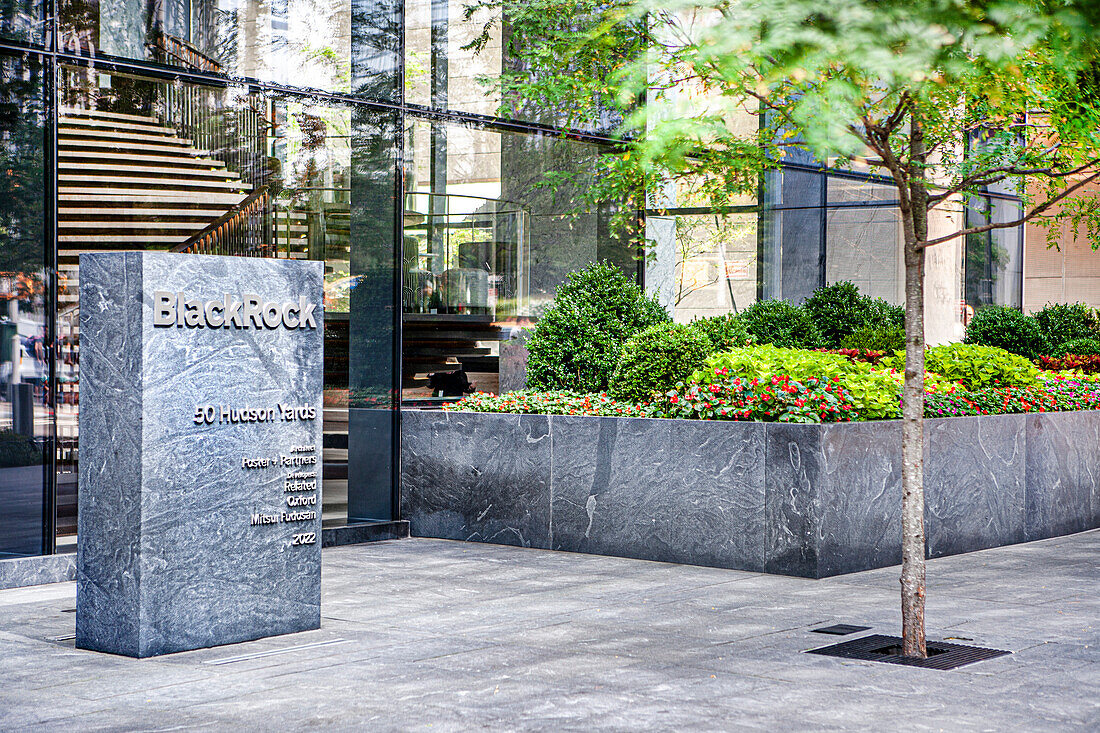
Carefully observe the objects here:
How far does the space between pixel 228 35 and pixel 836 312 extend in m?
9.92

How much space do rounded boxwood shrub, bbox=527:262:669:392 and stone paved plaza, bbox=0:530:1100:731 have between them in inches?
107

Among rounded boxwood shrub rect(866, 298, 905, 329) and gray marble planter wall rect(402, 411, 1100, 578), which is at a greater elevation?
rounded boxwood shrub rect(866, 298, 905, 329)

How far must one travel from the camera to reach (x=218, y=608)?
7414 mm

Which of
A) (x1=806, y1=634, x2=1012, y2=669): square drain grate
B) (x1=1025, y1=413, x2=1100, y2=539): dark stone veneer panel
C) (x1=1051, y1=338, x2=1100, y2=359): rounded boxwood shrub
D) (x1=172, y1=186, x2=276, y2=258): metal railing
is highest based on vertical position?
(x1=172, y1=186, x2=276, y2=258): metal railing

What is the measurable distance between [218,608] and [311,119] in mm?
6255

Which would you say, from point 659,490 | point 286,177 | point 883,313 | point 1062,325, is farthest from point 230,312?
point 1062,325

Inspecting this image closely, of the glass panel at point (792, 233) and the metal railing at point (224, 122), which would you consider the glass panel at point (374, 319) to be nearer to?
the metal railing at point (224, 122)

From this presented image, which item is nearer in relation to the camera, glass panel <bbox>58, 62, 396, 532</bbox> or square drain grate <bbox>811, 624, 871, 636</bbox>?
square drain grate <bbox>811, 624, 871, 636</bbox>

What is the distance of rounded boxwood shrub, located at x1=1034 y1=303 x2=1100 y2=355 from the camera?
67.4 ft

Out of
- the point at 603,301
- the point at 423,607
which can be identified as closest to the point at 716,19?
the point at 423,607

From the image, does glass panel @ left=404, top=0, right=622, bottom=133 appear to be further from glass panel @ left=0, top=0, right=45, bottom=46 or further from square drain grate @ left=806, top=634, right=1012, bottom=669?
square drain grate @ left=806, top=634, right=1012, bottom=669

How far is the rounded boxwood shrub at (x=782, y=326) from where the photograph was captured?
687 inches

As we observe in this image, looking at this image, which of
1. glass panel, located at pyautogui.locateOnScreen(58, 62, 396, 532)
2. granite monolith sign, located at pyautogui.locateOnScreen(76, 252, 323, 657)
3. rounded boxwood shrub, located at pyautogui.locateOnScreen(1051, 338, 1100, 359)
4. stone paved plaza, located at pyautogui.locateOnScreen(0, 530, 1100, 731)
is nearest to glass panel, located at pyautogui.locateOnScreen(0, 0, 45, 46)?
glass panel, located at pyautogui.locateOnScreen(58, 62, 396, 532)

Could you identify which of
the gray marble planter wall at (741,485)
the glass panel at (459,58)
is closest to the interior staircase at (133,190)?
the glass panel at (459,58)
